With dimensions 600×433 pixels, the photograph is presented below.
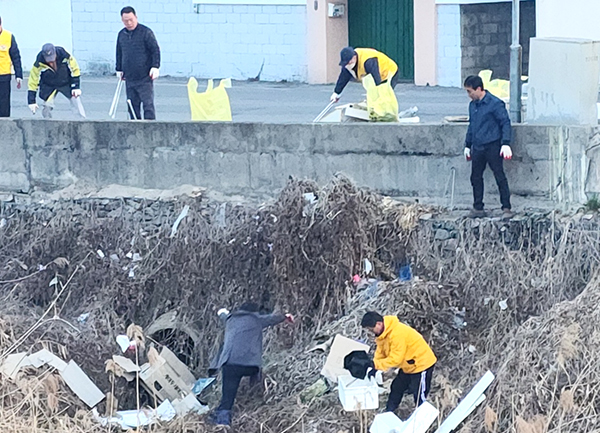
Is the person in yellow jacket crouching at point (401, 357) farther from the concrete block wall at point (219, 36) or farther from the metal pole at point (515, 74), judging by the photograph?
the concrete block wall at point (219, 36)

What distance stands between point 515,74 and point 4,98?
20.0 ft

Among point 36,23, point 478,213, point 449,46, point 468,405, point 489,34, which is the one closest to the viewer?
point 468,405

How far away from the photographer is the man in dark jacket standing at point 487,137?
10.4 metres

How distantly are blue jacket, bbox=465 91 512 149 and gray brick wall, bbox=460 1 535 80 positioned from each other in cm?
839

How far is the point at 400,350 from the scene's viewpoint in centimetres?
887

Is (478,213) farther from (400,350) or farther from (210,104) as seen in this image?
(210,104)

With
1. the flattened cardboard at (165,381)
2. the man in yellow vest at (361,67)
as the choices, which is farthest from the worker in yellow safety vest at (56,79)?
the flattened cardboard at (165,381)

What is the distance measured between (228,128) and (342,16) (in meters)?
8.50

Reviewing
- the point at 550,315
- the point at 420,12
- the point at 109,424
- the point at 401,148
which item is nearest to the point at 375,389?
the point at 550,315

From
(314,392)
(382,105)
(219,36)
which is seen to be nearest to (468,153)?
(382,105)

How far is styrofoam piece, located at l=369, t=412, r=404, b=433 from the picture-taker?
8775 mm

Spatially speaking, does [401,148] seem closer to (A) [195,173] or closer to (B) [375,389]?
(A) [195,173]

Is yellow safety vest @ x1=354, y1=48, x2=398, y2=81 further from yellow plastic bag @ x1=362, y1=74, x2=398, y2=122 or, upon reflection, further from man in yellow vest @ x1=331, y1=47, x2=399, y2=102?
yellow plastic bag @ x1=362, y1=74, x2=398, y2=122

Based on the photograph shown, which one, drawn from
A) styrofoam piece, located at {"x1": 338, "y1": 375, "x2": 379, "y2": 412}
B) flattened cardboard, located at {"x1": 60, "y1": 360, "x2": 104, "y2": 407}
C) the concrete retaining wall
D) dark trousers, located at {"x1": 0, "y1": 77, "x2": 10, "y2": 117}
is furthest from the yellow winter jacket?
dark trousers, located at {"x1": 0, "y1": 77, "x2": 10, "y2": 117}
